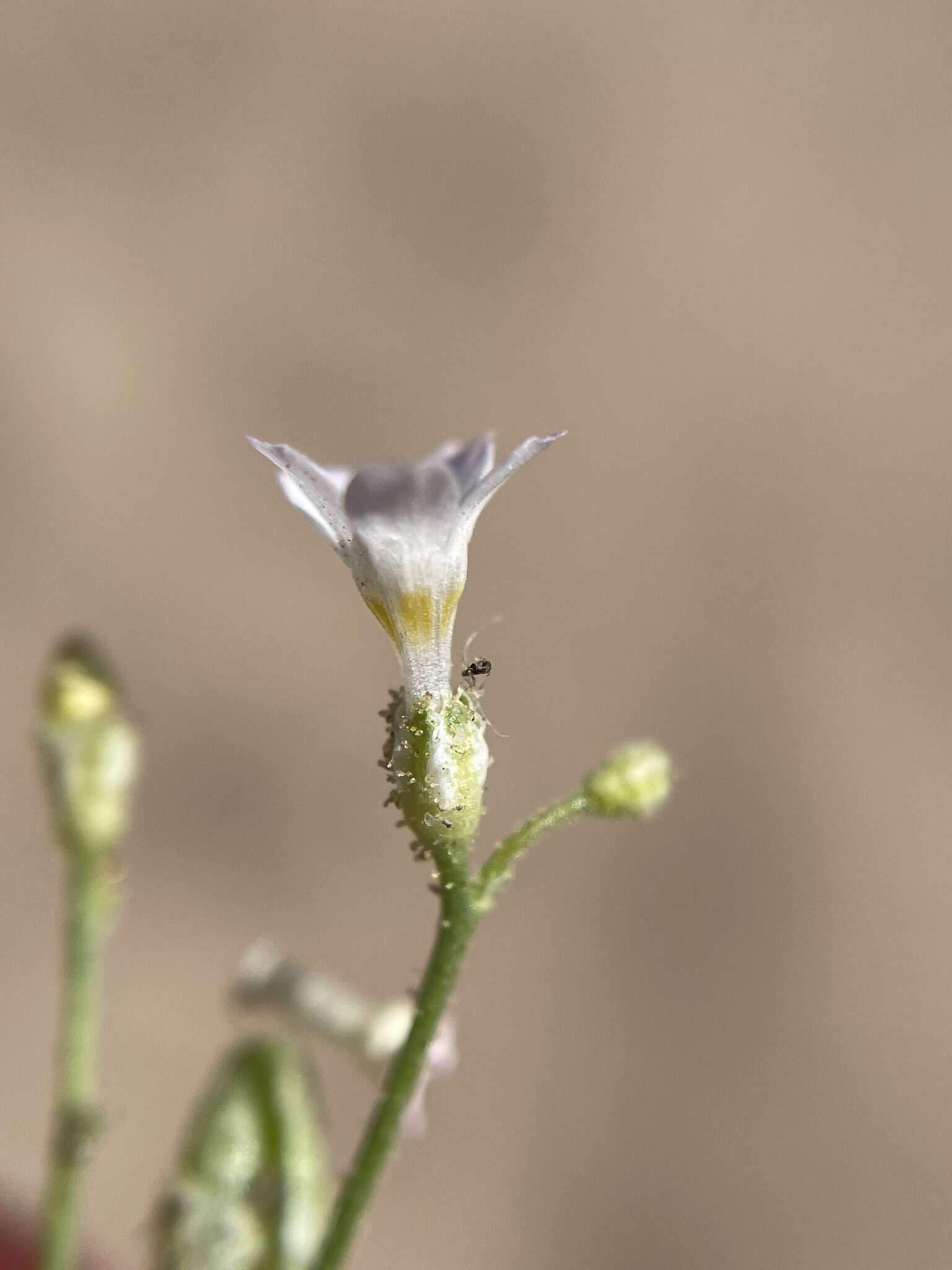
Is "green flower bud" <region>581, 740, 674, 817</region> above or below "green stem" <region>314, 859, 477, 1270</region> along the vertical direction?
above

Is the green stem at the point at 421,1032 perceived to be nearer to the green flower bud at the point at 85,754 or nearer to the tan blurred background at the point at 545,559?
the green flower bud at the point at 85,754

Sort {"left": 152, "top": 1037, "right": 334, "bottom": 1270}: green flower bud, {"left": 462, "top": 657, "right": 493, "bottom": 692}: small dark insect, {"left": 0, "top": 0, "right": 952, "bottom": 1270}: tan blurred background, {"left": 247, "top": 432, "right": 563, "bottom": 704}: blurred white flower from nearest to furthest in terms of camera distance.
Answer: {"left": 247, "top": 432, "right": 563, "bottom": 704}: blurred white flower < {"left": 462, "top": 657, "right": 493, "bottom": 692}: small dark insect < {"left": 152, "top": 1037, "right": 334, "bottom": 1270}: green flower bud < {"left": 0, "top": 0, "right": 952, "bottom": 1270}: tan blurred background

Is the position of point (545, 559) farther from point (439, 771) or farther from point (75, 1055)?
point (439, 771)

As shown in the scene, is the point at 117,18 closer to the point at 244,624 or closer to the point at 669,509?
the point at 244,624

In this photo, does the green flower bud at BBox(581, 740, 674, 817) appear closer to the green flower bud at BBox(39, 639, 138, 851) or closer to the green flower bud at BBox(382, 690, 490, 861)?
the green flower bud at BBox(382, 690, 490, 861)

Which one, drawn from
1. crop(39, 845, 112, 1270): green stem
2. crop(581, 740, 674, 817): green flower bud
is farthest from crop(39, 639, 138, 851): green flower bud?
crop(581, 740, 674, 817): green flower bud

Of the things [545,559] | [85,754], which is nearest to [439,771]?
[85,754]
